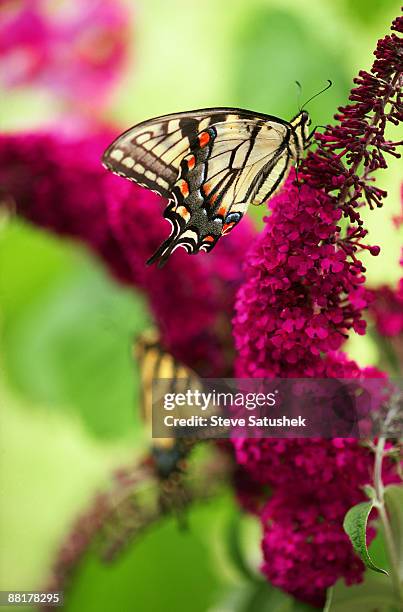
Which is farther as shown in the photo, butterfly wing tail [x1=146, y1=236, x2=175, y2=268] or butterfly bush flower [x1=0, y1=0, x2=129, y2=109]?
butterfly bush flower [x1=0, y1=0, x2=129, y2=109]

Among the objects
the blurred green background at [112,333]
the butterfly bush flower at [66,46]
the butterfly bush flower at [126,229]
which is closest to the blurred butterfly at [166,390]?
the butterfly bush flower at [126,229]

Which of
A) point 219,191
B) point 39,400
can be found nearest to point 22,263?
point 39,400

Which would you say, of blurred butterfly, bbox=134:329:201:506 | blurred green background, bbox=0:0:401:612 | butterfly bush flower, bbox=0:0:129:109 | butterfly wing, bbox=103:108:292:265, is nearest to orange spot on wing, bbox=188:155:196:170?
butterfly wing, bbox=103:108:292:265

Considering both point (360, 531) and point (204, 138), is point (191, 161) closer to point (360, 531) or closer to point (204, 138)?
point (204, 138)

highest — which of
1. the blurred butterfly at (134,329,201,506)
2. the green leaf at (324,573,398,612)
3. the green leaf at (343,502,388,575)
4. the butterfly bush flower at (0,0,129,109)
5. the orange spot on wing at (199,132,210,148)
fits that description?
the butterfly bush flower at (0,0,129,109)

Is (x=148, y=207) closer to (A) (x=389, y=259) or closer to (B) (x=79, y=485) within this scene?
(A) (x=389, y=259)

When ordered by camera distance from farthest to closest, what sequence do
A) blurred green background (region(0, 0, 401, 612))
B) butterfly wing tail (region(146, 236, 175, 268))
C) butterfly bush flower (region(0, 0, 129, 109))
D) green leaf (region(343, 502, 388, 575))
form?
butterfly bush flower (region(0, 0, 129, 109))
blurred green background (region(0, 0, 401, 612))
butterfly wing tail (region(146, 236, 175, 268))
green leaf (region(343, 502, 388, 575))

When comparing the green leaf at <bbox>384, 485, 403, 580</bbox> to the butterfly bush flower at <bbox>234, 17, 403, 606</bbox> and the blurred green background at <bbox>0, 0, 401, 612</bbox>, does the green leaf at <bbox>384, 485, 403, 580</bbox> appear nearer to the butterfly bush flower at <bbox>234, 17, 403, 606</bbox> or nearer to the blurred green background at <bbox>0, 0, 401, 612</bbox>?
the butterfly bush flower at <bbox>234, 17, 403, 606</bbox>
